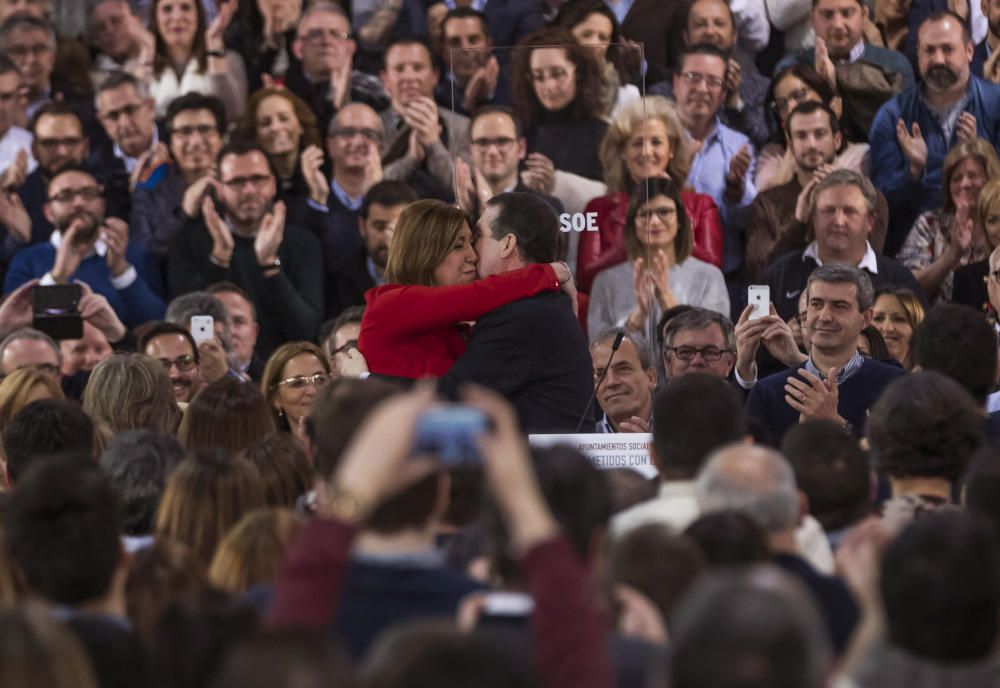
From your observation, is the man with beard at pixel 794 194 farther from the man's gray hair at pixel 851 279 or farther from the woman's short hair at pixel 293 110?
the woman's short hair at pixel 293 110

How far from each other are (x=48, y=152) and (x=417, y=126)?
1.93 m

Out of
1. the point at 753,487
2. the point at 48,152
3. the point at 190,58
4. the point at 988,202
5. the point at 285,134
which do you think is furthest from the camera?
the point at 190,58

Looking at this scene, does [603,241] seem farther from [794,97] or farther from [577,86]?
[794,97]

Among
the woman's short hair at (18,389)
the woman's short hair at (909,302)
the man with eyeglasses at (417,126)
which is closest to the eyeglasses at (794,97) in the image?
the woman's short hair at (909,302)

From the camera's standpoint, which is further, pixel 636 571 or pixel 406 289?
pixel 406 289

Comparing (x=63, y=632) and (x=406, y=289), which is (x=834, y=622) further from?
(x=406, y=289)

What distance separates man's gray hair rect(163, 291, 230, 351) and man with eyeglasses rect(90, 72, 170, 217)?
159cm

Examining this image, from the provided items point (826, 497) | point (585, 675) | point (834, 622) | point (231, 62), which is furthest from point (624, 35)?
point (585, 675)

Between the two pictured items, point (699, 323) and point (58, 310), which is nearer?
point (699, 323)

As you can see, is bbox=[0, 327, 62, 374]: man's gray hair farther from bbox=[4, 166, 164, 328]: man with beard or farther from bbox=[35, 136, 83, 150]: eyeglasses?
bbox=[35, 136, 83, 150]: eyeglasses

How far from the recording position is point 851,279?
6434 millimetres

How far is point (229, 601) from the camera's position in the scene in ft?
9.27

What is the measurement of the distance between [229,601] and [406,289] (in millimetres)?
2589

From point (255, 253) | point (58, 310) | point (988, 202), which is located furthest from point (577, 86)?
point (255, 253)
